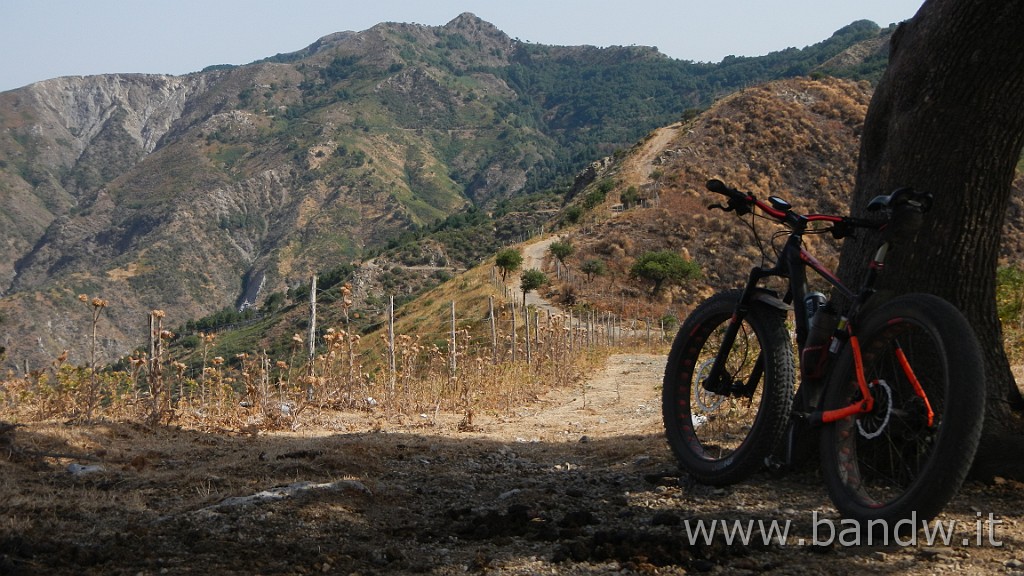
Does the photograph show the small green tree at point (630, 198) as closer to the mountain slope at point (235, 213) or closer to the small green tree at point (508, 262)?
the small green tree at point (508, 262)

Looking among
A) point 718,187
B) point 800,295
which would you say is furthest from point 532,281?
→ point 800,295

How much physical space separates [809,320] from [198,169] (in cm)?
18102

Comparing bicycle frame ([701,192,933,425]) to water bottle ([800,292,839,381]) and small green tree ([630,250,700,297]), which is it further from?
small green tree ([630,250,700,297])

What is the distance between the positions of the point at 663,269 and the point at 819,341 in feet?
139

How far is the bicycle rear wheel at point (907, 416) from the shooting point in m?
2.94

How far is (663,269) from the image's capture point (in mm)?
45562

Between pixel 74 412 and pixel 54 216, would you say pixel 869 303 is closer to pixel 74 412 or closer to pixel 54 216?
pixel 74 412

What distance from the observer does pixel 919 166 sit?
4.29 meters

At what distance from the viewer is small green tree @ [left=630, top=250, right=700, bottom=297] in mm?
45750

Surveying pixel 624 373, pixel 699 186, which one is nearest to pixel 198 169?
pixel 699 186

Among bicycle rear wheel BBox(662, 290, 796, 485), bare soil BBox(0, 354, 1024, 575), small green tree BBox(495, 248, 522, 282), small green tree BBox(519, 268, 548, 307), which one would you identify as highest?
small green tree BBox(495, 248, 522, 282)

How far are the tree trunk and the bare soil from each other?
98 centimetres

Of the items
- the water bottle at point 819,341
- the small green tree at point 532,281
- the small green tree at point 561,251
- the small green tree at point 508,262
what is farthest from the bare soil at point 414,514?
the small green tree at point 561,251

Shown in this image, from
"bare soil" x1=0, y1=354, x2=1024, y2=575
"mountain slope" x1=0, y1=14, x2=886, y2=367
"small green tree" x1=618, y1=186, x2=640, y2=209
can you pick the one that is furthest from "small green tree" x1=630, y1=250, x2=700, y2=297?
"mountain slope" x1=0, y1=14, x2=886, y2=367
